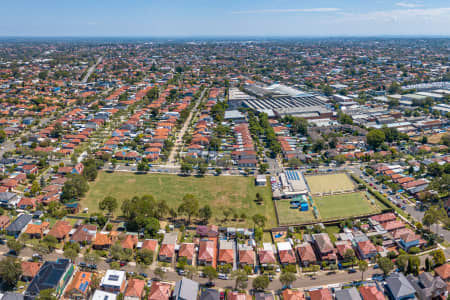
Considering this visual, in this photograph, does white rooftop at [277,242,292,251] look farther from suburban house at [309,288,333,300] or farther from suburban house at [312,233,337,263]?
suburban house at [309,288,333,300]

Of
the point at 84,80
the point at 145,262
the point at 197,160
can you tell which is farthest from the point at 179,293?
the point at 84,80

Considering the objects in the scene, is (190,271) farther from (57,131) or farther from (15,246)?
(57,131)

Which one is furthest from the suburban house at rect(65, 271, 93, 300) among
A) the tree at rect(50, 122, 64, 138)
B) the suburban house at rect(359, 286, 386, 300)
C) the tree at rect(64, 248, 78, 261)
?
the tree at rect(50, 122, 64, 138)

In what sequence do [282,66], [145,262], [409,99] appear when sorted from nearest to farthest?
[145,262], [409,99], [282,66]

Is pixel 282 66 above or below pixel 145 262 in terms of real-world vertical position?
above

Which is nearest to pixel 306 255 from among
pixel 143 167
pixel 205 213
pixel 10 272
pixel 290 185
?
pixel 205 213

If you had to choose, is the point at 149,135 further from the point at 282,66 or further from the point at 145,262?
the point at 282,66
